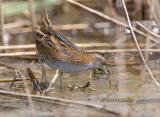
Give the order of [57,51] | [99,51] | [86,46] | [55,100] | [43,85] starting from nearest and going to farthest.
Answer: [55,100] → [57,51] → [43,85] → [99,51] → [86,46]

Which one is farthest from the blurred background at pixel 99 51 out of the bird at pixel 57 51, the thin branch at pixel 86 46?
the bird at pixel 57 51

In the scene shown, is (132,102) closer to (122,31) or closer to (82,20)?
(122,31)

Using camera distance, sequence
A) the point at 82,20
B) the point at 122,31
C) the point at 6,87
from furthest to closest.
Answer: the point at 82,20
the point at 122,31
the point at 6,87

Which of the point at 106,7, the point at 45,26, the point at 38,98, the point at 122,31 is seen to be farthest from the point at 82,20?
the point at 38,98

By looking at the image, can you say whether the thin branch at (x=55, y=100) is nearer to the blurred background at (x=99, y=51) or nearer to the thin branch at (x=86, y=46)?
the blurred background at (x=99, y=51)

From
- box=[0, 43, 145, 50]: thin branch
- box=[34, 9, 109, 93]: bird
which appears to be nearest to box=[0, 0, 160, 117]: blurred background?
box=[0, 43, 145, 50]: thin branch

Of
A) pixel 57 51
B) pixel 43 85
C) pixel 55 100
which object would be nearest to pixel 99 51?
pixel 43 85

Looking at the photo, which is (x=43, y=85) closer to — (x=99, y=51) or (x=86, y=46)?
(x=99, y=51)

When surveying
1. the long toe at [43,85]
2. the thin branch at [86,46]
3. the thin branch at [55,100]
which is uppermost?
the thin branch at [86,46]

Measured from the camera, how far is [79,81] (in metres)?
5.16

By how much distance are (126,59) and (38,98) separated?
1876 mm

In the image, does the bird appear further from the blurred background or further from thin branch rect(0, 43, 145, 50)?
thin branch rect(0, 43, 145, 50)

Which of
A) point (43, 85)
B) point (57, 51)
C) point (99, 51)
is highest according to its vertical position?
point (57, 51)

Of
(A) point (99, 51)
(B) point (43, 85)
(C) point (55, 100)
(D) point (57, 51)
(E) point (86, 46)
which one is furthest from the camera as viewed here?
(E) point (86, 46)
